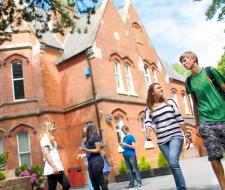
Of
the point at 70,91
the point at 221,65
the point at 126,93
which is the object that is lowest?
the point at 126,93

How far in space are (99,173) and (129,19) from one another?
24391 millimetres

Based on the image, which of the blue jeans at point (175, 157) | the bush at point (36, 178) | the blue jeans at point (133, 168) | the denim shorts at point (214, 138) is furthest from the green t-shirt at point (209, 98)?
the bush at point (36, 178)

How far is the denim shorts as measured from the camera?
5.09 meters

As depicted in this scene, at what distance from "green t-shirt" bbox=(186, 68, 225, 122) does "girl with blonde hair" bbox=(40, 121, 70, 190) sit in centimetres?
304

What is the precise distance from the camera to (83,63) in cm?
2241

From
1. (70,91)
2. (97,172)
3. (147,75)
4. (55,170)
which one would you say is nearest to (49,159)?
(55,170)

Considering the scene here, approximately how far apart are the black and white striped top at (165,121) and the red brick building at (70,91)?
14018 millimetres

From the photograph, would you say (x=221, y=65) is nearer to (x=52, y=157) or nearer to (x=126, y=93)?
(x=126, y=93)

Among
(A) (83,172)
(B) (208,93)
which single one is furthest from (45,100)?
(B) (208,93)

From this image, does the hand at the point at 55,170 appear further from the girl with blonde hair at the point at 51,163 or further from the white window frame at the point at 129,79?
the white window frame at the point at 129,79

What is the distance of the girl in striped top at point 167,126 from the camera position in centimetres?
588

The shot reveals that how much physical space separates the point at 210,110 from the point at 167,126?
110cm

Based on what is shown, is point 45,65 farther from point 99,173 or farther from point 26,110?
point 99,173

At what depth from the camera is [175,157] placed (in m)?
5.87
